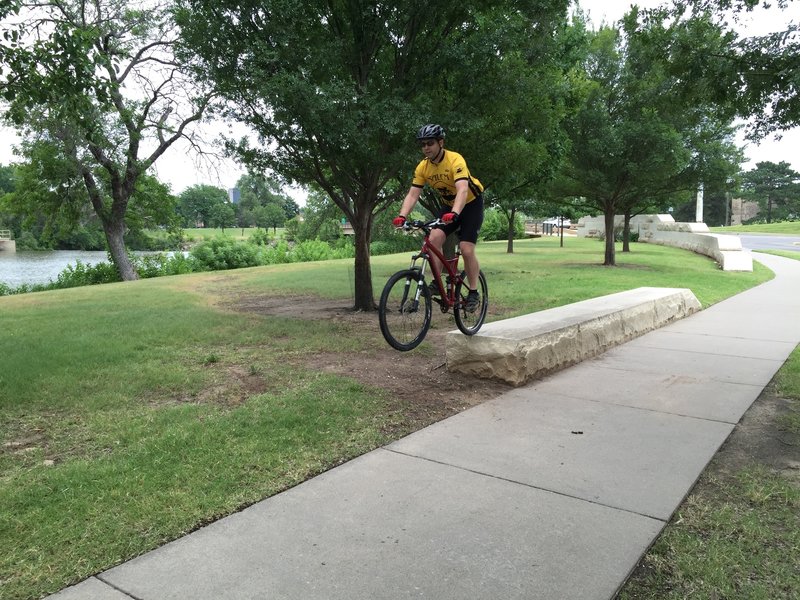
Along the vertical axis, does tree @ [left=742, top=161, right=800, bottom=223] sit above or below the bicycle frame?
above

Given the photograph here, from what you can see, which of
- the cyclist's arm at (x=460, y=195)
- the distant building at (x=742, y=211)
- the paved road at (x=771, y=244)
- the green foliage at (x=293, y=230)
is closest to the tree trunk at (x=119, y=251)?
the green foliage at (x=293, y=230)

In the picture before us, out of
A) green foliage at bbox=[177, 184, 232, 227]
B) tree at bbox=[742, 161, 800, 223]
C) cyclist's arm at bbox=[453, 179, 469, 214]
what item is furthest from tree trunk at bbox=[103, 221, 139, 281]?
tree at bbox=[742, 161, 800, 223]

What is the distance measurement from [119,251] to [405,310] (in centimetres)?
2324

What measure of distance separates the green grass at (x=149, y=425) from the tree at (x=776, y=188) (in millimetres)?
91506

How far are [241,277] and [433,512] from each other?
51.9ft

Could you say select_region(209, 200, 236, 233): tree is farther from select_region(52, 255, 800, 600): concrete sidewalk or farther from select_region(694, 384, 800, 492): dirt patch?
select_region(694, 384, 800, 492): dirt patch

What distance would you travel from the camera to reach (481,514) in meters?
3.08

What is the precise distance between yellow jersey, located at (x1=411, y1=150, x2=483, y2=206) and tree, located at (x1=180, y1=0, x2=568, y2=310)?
1946 millimetres

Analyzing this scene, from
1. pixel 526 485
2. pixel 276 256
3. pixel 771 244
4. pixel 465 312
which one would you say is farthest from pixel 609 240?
pixel 771 244

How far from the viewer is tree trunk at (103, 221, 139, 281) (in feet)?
80.9

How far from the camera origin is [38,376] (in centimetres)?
555

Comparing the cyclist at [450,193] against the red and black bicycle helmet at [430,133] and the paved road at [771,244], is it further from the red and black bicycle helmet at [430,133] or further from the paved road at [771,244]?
the paved road at [771,244]

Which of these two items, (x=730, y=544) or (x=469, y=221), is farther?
(x=469, y=221)

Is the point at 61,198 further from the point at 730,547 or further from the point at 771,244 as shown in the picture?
the point at 771,244
